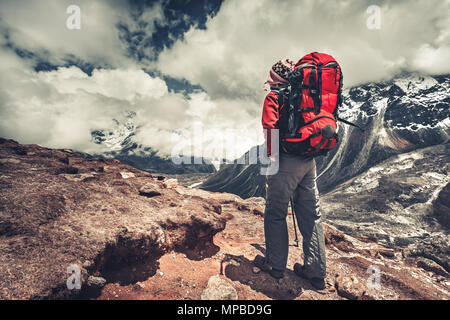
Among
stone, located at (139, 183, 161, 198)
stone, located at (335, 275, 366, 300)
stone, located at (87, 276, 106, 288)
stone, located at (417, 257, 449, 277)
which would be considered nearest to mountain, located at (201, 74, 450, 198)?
stone, located at (417, 257, 449, 277)

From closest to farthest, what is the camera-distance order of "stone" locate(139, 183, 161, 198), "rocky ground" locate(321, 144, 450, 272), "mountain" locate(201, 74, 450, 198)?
"stone" locate(139, 183, 161, 198) < "rocky ground" locate(321, 144, 450, 272) < "mountain" locate(201, 74, 450, 198)

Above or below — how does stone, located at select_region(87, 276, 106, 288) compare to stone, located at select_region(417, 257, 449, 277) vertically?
above

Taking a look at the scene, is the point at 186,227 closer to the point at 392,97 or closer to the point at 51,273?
the point at 51,273

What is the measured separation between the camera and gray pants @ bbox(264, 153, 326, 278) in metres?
3.59

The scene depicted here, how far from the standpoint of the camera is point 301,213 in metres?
3.88

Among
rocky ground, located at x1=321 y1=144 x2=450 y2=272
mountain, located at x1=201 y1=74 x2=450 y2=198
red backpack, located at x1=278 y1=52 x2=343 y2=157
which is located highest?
mountain, located at x1=201 y1=74 x2=450 y2=198

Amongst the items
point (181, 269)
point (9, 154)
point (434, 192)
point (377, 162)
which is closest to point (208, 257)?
point (181, 269)

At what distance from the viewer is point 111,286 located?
2861 mm

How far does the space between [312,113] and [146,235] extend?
3.65m

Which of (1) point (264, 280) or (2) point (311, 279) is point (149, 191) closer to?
(1) point (264, 280)

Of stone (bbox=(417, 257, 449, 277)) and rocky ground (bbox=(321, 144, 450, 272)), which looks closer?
stone (bbox=(417, 257, 449, 277))

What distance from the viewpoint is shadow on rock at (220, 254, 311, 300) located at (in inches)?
128

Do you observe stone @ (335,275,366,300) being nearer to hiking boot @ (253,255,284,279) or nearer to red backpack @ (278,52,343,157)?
hiking boot @ (253,255,284,279)

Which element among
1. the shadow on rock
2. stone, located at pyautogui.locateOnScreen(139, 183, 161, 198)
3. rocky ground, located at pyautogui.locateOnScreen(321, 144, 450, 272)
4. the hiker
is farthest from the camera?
rocky ground, located at pyautogui.locateOnScreen(321, 144, 450, 272)
